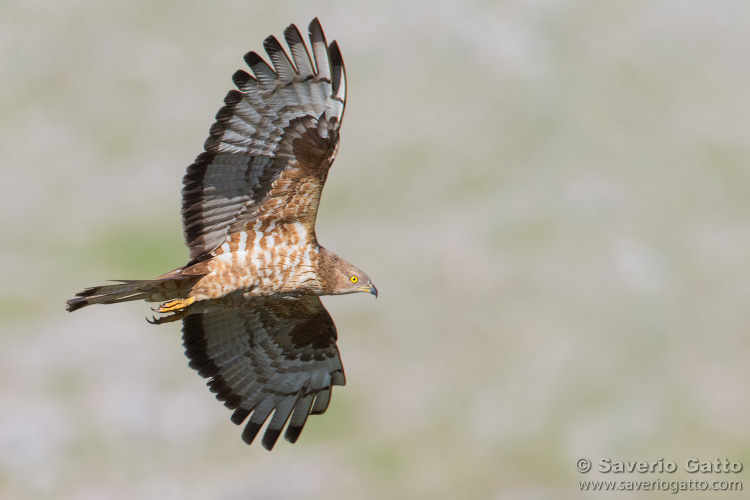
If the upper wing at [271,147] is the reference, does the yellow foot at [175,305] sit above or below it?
below

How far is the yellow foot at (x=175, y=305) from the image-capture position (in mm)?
13633

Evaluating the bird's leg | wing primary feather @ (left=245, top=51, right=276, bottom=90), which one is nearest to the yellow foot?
the bird's leg

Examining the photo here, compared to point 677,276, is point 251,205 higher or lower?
higher

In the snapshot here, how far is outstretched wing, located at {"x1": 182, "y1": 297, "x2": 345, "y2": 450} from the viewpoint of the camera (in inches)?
588

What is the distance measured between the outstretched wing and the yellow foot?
4.07 feet

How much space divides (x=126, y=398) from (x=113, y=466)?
248 centimetres

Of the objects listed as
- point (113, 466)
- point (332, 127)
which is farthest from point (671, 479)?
point (332, 127)

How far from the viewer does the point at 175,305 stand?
13641 mm

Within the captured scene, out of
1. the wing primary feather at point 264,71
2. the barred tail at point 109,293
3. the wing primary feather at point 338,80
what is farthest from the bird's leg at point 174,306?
the wing primary feather at point 338,80

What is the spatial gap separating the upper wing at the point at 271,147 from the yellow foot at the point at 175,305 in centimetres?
53

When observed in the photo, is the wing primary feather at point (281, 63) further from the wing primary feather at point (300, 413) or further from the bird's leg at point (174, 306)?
the wing primary feather at point (300, 413)

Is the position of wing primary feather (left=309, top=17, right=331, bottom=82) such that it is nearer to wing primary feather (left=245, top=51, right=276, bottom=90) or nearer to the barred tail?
wing primary feather (left=245, top=51, right=276, bottom=90)

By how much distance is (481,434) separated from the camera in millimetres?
36469

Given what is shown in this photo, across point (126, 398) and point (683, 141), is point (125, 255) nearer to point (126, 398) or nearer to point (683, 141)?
point (126, 398)
